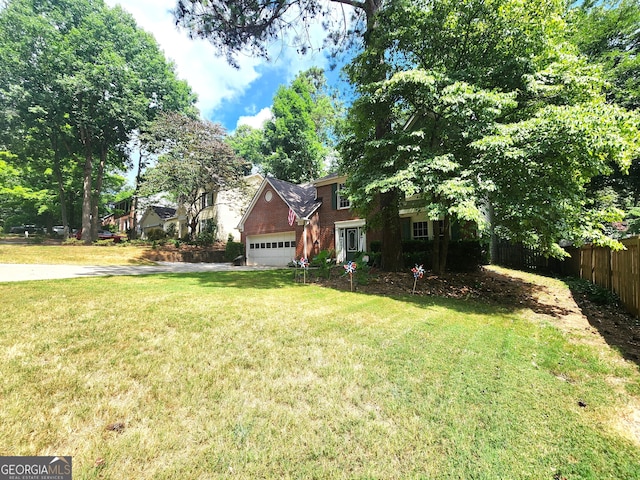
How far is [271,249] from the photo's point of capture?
20.3 m

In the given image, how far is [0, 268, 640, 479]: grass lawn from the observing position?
1.99m

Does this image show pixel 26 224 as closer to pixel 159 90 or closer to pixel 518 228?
pixel 159 90

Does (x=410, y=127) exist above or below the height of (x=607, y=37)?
below

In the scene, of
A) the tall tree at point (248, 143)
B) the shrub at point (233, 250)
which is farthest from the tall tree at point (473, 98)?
the tall tree at point (248, 143)

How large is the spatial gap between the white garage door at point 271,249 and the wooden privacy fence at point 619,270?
1438cm

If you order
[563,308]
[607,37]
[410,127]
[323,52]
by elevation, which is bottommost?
[563,308]

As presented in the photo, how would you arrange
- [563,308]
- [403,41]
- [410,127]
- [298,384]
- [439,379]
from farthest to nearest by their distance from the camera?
[410,127] → [403,41] → [563,308] → [439,379] → [298,384]

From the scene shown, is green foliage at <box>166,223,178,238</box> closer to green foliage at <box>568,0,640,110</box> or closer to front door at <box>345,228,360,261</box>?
front door at <box>345,228,360,261</box>

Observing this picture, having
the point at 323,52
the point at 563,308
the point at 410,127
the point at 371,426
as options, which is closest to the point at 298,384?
the point at 371,426

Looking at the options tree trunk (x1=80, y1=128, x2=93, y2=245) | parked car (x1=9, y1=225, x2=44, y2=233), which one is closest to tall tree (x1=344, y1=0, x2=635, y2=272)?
tree trunk (x1=80, y1=128, x2=93, y2=245)

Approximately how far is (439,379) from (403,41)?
31.3 ft

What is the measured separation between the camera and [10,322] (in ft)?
12.8

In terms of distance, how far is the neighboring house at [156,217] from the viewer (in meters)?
34.3

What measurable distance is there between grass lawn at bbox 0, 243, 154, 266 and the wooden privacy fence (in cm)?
2073
